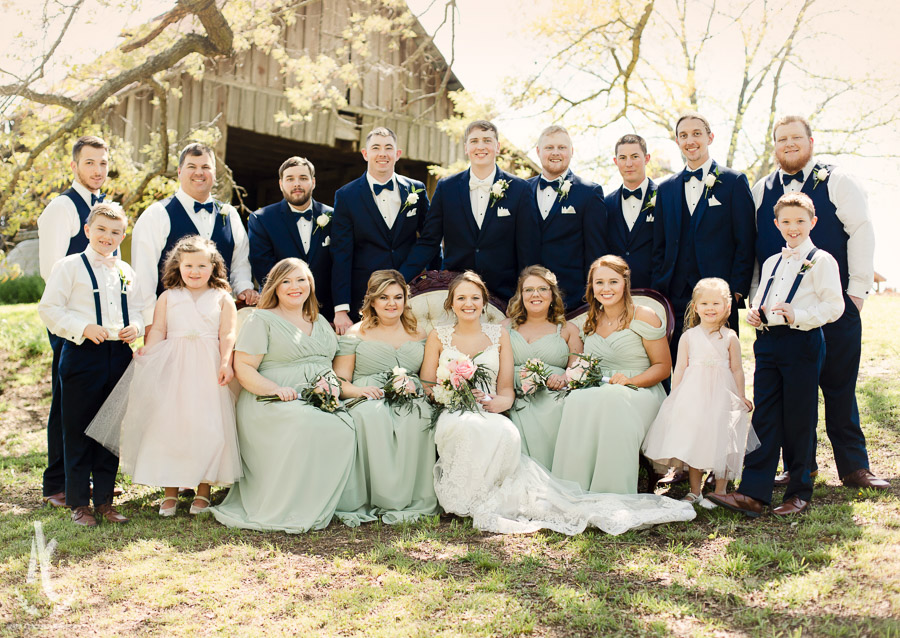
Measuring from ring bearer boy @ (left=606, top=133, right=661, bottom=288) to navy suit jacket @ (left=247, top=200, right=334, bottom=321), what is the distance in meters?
2.31

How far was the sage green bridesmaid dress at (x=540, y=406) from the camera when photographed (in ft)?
17.3

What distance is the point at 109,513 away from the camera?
16.2 feet

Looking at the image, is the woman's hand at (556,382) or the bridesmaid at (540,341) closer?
the bridesmaid at (540,341)

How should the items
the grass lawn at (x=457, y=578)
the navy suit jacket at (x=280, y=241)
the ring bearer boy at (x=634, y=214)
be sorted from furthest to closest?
the navy suit jacket at (x=280, y=241), the ring bearer boy at (x=634, y=214), the grass lawn at (x=457, y=578)

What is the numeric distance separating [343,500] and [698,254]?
299 cm

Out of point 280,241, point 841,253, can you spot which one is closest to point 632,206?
point 841,253

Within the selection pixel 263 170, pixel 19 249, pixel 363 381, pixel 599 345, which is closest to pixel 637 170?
pixel 599 345

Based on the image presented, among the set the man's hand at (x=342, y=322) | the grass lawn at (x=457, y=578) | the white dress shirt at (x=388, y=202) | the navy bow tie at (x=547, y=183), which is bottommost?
the grass lawn at (x=457, y=578)

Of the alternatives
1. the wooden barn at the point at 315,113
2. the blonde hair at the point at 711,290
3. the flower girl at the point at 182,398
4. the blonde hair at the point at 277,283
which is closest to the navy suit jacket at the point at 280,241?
the blonde hair at the point at 277,283

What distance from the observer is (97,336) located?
480cm

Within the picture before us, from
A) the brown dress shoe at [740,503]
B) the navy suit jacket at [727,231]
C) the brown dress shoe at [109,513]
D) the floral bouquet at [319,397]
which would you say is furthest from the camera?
the navy suit jacket at [727,231]

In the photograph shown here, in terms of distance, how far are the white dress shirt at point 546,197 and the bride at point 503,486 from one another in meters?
1.11

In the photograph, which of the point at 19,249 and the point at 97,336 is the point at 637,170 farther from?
the point at 19,249

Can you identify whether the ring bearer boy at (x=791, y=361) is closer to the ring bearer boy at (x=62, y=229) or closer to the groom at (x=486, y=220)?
the groom at (x=486, y=220)
